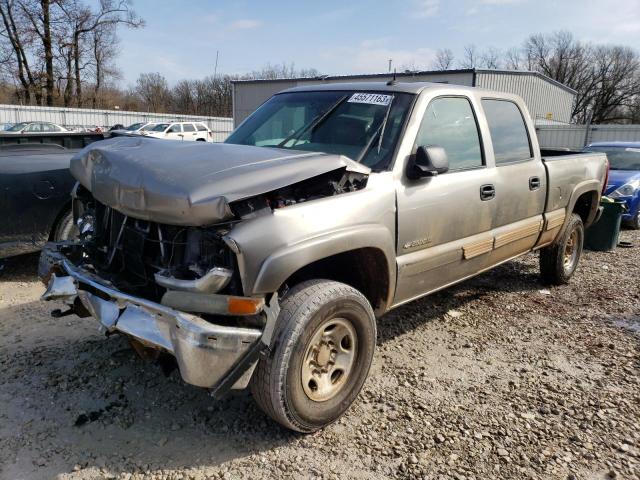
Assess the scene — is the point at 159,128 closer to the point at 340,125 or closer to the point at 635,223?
the point at 635,223

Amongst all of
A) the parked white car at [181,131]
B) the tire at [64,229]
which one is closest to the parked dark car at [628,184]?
the tire at [64,229]

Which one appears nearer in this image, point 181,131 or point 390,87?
point 390,87

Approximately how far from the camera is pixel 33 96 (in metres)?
38.0

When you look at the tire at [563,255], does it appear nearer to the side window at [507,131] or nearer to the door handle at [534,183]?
the door handle at [534,183]

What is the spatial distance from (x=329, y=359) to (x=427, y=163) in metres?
1.34

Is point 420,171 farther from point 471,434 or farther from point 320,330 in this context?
point 471,434

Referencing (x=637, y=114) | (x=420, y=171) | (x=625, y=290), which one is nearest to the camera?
(x=420, y=171)

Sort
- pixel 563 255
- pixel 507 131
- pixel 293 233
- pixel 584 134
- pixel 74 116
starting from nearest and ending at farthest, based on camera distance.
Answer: pixel 293 233, pixel 507 131, pixel 563 255, pixel 584 134, pixel 74 116

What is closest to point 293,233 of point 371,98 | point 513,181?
point 371,98

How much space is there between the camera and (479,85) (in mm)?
22500

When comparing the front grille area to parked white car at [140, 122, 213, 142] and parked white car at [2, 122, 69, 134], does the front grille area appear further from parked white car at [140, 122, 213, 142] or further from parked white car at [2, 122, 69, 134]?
parked white car at [2, 122, 69, 134]

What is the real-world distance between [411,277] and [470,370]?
918 millimetres

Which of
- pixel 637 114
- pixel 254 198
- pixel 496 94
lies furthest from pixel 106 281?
pixel 637 114

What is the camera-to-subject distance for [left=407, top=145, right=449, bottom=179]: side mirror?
315 cm
